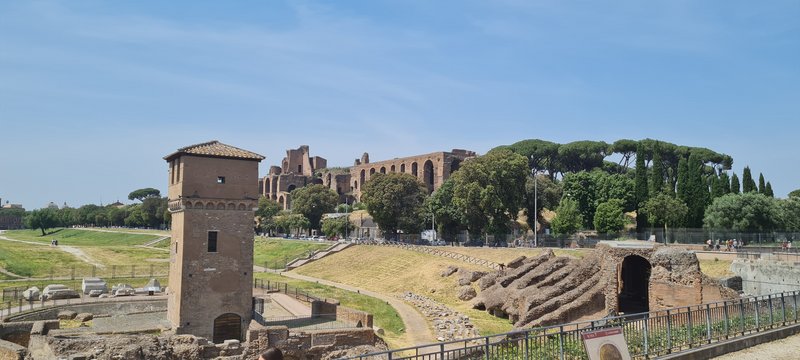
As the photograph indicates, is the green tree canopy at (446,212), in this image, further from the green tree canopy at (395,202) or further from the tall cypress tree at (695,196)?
the tall cypress tree at (695,196)

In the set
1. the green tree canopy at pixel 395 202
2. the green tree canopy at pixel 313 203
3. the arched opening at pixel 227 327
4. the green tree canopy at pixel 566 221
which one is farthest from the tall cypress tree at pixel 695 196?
the green tree canopy at pixel 313 203

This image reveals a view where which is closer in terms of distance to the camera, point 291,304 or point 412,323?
point 412,323

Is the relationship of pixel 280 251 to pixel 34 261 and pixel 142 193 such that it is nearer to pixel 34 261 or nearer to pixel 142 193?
pixel 34 261

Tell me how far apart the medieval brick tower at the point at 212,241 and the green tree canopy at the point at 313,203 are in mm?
62548

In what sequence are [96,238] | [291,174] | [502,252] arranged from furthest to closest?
[291,174] < [96,238] < [502,252]

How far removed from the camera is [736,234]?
1764 inches

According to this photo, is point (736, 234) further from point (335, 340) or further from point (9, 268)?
point (9, 268)

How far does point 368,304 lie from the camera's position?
36906mm

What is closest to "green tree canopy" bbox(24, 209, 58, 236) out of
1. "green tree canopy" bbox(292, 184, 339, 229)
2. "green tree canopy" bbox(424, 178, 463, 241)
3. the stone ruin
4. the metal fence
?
"green tree canopy" bbox(292, 184, 339, 229)

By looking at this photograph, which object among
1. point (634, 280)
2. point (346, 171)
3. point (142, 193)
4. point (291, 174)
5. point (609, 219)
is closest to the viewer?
point (634, 280)

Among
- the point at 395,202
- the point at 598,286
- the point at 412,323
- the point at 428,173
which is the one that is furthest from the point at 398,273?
the point at 428,173

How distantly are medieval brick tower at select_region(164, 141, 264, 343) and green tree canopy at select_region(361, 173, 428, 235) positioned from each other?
131ft

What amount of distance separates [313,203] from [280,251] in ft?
59.6

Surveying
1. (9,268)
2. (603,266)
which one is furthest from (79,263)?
(603,266)
